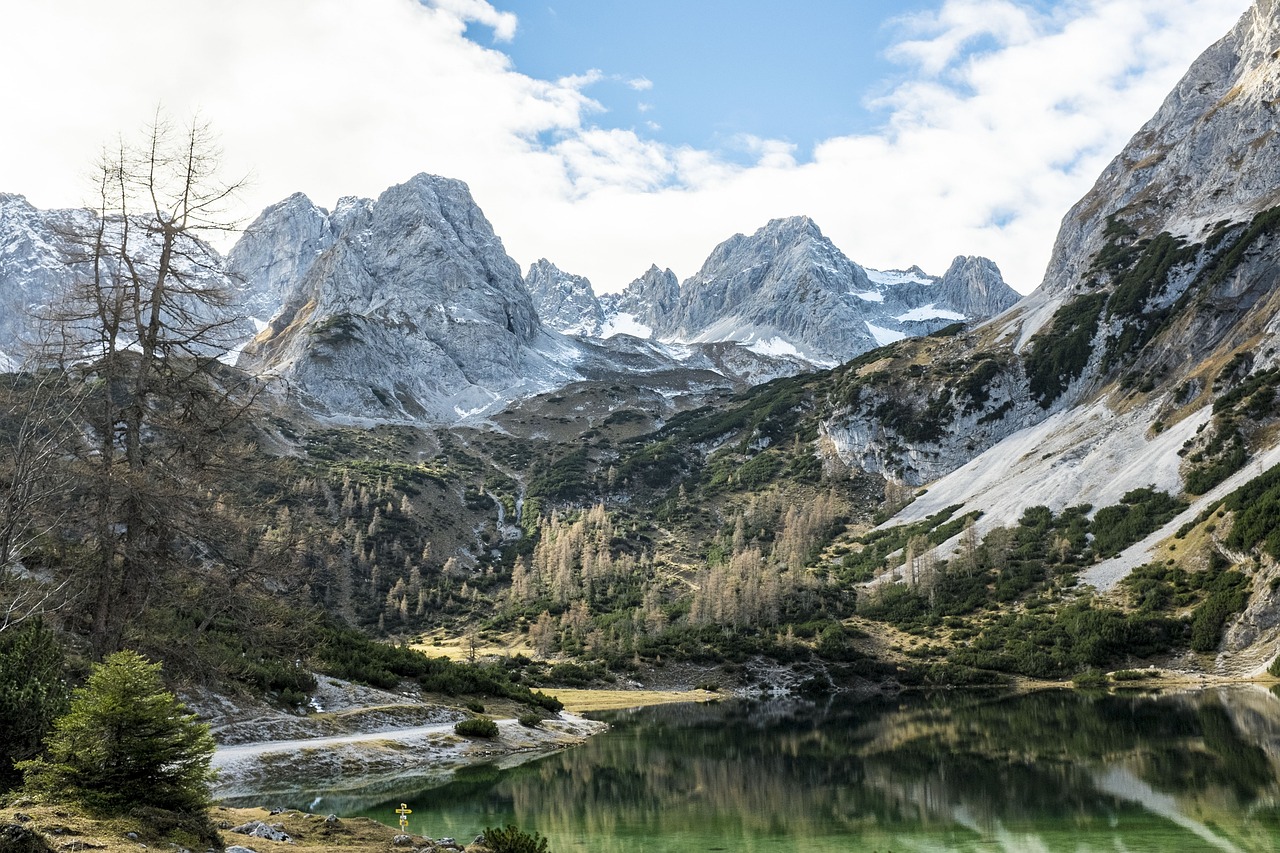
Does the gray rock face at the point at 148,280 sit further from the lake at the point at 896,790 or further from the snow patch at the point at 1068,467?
the snow patch at the point at 1068,467

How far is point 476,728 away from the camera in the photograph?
36625mm

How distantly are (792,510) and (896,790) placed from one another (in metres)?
123

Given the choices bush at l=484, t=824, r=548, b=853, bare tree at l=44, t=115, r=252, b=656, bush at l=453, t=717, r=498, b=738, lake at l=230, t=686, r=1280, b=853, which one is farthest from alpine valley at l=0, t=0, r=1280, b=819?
lake at l=230, t=686, r=1280, b=853

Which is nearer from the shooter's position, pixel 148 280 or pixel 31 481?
pixel 31 481

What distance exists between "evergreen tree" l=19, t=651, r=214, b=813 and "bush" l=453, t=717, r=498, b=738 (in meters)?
24.7

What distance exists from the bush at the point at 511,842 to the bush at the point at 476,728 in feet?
72.0

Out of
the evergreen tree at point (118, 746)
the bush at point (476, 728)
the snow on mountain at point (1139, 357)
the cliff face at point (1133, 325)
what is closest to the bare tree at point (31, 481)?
the evergreen tree at point (118, 746)

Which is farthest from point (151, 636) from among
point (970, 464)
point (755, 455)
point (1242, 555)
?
point (755, 455)

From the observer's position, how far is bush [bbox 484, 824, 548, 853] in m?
15.2

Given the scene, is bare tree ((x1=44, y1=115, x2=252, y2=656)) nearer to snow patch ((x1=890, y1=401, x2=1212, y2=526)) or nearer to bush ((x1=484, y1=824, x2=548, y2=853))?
bush ((x1=484, y1=824, x2=548, y2=853))

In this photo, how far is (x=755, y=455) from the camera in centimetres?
19975

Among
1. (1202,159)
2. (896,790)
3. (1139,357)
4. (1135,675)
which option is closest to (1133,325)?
(1139,357)

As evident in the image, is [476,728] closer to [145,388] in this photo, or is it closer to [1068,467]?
[145,388]

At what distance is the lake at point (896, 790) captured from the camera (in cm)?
2119
